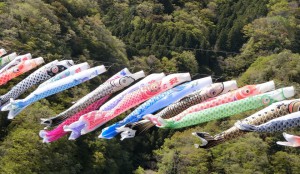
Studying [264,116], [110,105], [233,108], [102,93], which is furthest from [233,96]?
[102,93]

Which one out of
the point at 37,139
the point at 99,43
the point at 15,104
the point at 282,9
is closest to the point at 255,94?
the point at 15,104

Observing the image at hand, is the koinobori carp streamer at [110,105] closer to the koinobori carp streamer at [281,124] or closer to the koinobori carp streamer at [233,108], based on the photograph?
the koinobori carp streamer at [233,108]

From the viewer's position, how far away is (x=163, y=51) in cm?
7556

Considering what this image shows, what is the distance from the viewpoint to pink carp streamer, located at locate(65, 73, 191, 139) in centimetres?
2459

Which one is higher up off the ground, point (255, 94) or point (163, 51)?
point (255, 94)

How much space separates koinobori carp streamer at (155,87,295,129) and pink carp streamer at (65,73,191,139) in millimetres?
1918

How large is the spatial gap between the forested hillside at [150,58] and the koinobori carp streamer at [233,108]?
2922 mm

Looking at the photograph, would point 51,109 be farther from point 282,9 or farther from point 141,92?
point 282,9

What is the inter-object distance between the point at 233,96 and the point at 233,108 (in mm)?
561

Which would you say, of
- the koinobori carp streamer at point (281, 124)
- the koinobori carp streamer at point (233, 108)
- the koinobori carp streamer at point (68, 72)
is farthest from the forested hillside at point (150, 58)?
the koinobori carp streamer at point (281, 124)

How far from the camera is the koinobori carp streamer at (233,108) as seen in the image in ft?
71.8

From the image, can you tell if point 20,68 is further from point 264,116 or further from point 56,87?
point 264,116

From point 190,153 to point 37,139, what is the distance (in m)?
12.9

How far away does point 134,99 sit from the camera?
24828mm
